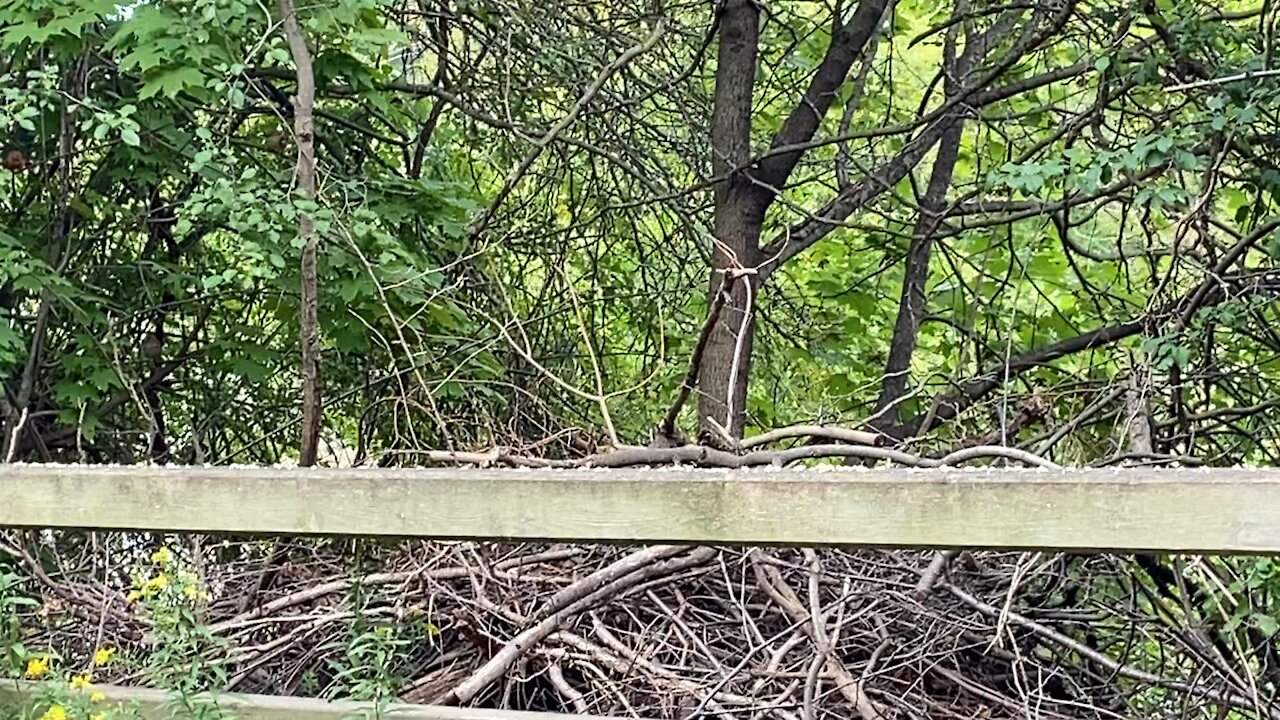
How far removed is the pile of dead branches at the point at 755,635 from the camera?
2.22 meters

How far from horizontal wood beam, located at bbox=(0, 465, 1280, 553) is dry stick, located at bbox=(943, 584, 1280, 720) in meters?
0.63

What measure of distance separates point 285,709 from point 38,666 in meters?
0.40

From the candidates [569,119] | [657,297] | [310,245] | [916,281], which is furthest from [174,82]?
[916,281]

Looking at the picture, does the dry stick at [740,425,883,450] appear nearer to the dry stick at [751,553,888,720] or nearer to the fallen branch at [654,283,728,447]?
the fallen branch at [654,283,728,447]

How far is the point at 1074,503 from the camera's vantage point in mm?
1510

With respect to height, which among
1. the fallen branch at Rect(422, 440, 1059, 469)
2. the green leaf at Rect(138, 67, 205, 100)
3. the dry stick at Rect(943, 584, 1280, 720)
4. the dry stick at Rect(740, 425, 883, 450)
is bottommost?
the dry stick at Rect(943, 584, 1280, 720)

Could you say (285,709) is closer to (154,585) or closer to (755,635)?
(154,585)

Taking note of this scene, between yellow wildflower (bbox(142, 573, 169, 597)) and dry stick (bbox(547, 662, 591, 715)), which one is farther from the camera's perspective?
dry stick (bbox(547, 662, 591, 715))

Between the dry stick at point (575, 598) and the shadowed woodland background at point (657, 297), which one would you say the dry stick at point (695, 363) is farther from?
the dry stick at point (575, 598)

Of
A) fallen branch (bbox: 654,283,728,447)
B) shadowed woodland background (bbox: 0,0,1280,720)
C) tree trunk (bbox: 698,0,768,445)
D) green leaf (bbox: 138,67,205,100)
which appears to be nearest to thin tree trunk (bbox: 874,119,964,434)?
shadowed woodland background (bbox: 0,0,1280,720)

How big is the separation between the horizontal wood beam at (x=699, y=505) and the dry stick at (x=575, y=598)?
58 centimetres

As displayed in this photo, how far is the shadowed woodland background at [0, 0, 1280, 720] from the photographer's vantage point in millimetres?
2377

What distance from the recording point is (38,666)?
2020 millimetres

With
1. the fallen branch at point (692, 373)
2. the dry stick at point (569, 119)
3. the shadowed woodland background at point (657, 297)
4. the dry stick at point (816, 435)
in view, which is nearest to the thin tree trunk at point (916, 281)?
the shadowed woodland background at point (657, 297)
